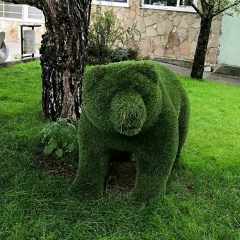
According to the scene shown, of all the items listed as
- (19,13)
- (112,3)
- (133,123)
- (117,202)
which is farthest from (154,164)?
(19,13)

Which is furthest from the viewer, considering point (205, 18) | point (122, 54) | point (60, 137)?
point (122, 54)

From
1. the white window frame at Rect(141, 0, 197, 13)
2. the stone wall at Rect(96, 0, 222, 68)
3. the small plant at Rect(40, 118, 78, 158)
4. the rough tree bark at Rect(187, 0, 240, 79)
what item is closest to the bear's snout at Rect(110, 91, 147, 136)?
the small plant at Rect(40, 118, 78, 158)

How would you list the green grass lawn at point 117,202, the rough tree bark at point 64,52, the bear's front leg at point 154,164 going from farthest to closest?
1. the rough tree bark at point 64,52
2. the bear's front leg at point 154,164
3. the green grass lawn at point 117,202

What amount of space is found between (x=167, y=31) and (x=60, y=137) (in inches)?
306

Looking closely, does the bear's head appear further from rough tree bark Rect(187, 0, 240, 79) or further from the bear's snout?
rough tree bark Rect(187, 0, 240, 79)

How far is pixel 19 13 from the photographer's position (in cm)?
1463

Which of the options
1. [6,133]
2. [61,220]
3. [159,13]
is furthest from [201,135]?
[159,13]

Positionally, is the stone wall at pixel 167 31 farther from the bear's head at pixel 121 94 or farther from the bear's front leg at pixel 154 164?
the bear's head at pixel 121 94

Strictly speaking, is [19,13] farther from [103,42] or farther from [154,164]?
[154,164]

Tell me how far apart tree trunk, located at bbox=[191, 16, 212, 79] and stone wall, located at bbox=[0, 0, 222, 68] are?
1594mm

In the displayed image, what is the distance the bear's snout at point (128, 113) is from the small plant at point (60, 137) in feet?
3.72

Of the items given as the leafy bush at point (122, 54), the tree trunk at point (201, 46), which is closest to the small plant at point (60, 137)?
the tree trunk at point (201, 46)

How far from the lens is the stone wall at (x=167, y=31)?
34.0ft

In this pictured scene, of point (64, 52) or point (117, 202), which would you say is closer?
point (117, 202)
